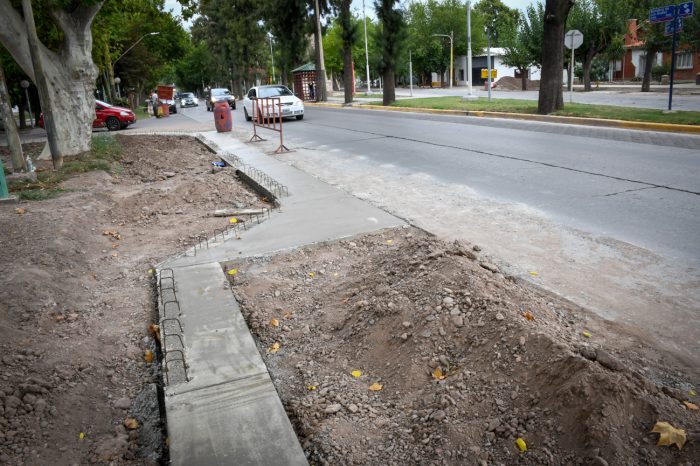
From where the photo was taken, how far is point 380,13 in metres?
31.4

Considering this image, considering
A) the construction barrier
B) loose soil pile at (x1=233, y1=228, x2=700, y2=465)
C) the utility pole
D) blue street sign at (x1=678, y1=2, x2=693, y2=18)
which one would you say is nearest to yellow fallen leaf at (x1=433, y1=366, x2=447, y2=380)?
loose soil pile at (x1=233, y1=228, x2=700, y2=465)

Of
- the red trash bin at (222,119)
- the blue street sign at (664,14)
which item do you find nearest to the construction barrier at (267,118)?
the red trash bin at (222,119)

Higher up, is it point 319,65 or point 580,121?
point 319,65

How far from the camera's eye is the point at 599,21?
37500 mm

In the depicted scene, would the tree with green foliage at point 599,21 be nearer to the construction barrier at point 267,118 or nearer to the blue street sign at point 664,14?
the blue street sign at point 664,14

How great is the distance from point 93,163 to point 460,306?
11006mm

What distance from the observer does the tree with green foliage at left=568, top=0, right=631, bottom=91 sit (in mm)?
36969

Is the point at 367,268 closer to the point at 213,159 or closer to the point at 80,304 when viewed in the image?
the point at 80,304

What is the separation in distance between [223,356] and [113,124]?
26.9m

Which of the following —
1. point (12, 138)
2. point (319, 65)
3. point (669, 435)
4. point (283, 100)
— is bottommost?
point (669, 435)

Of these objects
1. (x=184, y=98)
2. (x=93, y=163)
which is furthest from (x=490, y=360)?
(x=184, y=98)

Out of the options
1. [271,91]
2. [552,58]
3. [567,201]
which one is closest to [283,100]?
[271,91]

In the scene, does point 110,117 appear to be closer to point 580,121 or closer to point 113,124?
point 113,124

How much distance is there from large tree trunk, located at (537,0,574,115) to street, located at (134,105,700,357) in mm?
4384
